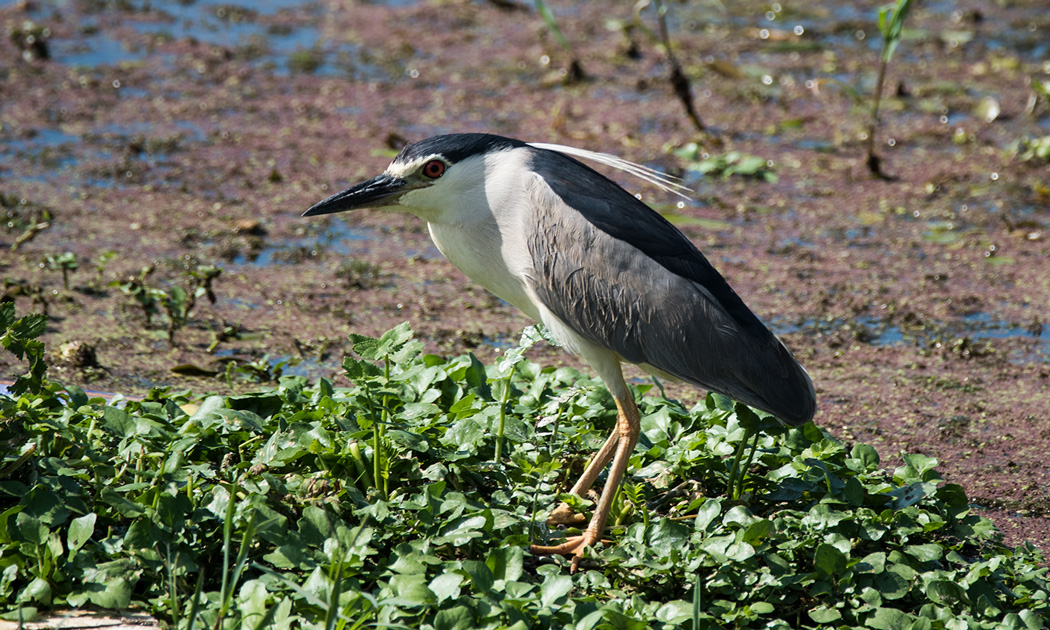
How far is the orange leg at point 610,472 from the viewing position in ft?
10.8

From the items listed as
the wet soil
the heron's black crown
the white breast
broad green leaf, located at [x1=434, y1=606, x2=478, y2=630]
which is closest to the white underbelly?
the white breast

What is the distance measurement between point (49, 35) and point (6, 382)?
545 centimetres

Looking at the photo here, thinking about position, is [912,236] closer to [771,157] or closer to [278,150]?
[771,157]

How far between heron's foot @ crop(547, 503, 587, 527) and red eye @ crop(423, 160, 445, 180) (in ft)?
3.82

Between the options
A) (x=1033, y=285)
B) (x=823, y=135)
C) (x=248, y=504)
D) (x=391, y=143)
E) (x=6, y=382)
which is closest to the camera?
(x=248, y=504)

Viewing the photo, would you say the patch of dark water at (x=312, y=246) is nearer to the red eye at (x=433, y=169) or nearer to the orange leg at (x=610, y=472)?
the red eye at (x=433, y=169)

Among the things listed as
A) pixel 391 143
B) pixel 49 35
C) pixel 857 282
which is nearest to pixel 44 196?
pixel 391 143

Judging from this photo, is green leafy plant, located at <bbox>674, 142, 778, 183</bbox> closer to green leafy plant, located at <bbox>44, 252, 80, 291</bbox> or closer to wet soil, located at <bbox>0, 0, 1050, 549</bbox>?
wet soil, located at <bbox>0, 0, 1050, 549</bbox>

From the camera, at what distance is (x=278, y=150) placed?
23.4 ft

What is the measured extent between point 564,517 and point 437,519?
619 millimetres

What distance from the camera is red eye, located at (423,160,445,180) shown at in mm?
3447

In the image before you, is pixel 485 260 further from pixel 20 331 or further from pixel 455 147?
pixel 20 331

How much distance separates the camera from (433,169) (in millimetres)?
3459

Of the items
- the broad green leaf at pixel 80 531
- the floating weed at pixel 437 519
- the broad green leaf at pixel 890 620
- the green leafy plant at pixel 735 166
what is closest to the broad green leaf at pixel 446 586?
the floating weed at pixel 437 519
